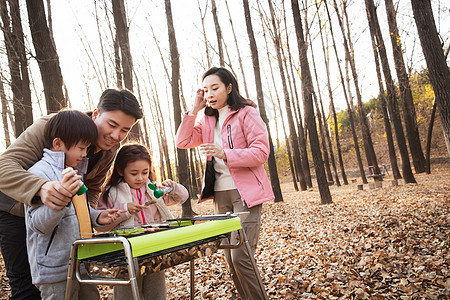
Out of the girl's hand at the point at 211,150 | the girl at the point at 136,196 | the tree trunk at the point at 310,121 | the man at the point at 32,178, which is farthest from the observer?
the tree trunk at the point at 310,121

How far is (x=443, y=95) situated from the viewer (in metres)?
5.88

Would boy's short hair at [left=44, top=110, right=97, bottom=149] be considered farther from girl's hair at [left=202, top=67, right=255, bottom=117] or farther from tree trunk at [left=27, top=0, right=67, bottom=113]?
tree trunk at [left=27, top=0, right=67, bottom=113]

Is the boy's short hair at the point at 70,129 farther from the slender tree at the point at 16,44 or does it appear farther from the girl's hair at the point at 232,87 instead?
the slender tree at the point at 16,44

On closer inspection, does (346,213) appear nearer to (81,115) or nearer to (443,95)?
(443,95)

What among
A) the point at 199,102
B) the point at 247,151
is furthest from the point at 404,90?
the point at 247,151

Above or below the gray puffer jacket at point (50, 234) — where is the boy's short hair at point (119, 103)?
above

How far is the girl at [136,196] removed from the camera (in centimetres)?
230

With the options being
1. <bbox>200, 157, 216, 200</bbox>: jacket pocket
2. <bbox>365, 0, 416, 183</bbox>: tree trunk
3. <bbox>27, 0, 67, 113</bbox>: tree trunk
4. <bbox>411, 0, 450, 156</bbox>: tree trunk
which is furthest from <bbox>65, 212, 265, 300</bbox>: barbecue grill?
<bbox>365, 0, 416, 183</bbox>: tree trunk

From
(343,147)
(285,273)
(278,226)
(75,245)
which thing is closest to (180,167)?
(278,226)

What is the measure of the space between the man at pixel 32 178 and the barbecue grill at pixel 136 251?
0.27 m

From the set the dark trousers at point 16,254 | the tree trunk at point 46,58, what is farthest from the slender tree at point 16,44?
the dark trousers at point 16,254

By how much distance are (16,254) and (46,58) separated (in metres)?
4.37

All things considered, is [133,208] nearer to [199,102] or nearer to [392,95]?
[199,102]

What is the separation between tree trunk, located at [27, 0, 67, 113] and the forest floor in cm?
301
